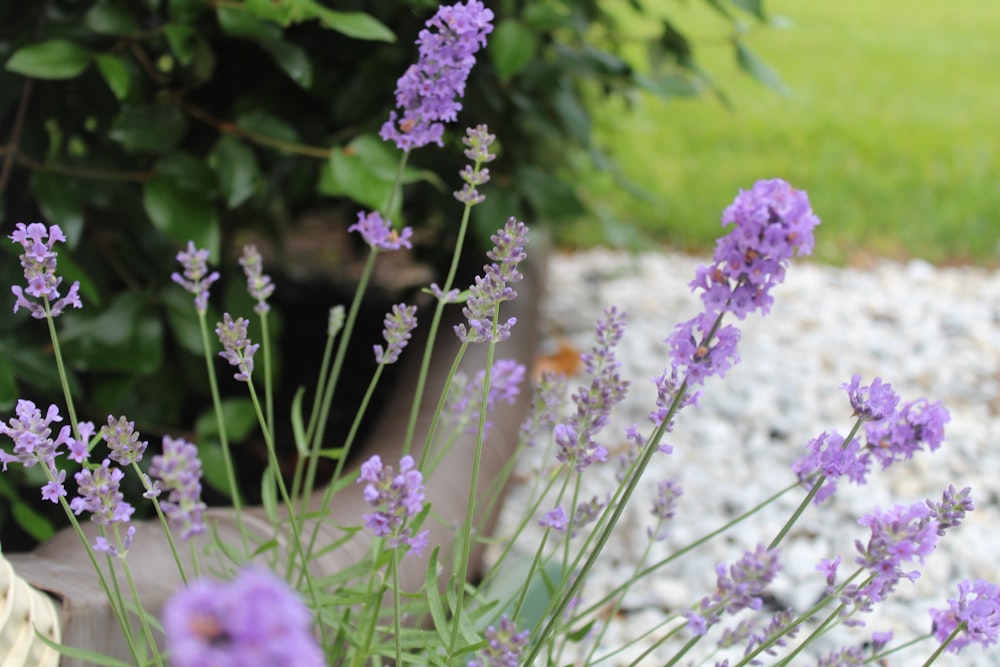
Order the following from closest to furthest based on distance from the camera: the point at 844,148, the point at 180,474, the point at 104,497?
the point at 180,474
the point at 104,497
the point at 844,148

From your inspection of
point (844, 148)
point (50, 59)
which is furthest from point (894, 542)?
point (844, 148)

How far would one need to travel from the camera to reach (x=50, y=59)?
4.62ft

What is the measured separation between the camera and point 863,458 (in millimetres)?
854

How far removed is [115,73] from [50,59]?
9 cm

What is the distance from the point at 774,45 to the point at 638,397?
4.86 m

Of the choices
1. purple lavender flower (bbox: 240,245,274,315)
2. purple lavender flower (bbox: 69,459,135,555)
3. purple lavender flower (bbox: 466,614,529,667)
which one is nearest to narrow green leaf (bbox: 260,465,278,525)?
purple lavender flower (bbox: 240,245,274,315)

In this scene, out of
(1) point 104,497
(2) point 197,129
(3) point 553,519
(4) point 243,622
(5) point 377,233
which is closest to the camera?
(4) point 243,622

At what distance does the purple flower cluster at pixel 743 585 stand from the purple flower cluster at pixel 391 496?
24cm

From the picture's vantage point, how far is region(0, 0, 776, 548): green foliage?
58.2 inches

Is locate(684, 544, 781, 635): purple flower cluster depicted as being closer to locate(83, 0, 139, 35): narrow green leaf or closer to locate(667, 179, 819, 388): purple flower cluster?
locate(667, 179, 819, 388): purple flower cluster

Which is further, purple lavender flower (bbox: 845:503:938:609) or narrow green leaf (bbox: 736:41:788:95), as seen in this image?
narrow green leaf (bbox: 736:41:788:95)

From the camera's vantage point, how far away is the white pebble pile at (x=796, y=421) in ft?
5.94

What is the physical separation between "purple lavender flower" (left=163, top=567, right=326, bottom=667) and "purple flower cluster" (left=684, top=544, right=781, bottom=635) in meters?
0.42

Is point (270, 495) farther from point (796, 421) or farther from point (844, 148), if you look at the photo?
point (844, 148)
